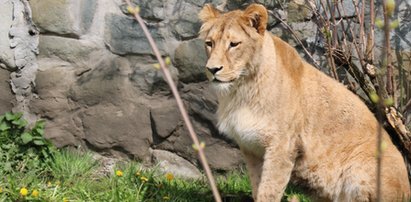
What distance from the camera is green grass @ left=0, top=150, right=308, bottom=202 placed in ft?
16.5

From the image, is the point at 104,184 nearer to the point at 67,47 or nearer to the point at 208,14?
the point at 67,47

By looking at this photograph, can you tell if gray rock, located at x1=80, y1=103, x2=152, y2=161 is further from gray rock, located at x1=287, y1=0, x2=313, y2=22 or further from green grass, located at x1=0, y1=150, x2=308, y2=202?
gray rock, located at x1=287, y1=0, x2=313, y2=22

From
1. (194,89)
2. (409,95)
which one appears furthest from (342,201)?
(194,89)

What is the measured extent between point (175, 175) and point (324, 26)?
183cm

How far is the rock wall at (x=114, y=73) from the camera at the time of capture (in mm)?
5801

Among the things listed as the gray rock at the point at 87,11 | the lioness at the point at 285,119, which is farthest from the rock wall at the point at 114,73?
the lioness at the point at 285,119

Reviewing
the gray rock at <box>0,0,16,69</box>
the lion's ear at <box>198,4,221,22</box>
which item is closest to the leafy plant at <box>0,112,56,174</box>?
the gray rock at <box>0,0,16,69</box>

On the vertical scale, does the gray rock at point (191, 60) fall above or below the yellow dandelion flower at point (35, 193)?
above

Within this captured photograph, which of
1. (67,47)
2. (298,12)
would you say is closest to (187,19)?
(298,12)

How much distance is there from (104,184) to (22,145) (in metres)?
0.87

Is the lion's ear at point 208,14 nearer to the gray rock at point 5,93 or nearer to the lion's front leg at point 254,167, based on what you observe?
the lion's front leg at point 254,167

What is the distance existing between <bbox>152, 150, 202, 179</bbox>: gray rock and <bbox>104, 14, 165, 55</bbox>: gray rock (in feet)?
3.04

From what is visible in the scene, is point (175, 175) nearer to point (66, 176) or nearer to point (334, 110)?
point (66, 176)

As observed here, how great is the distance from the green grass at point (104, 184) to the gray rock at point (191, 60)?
0.89m
